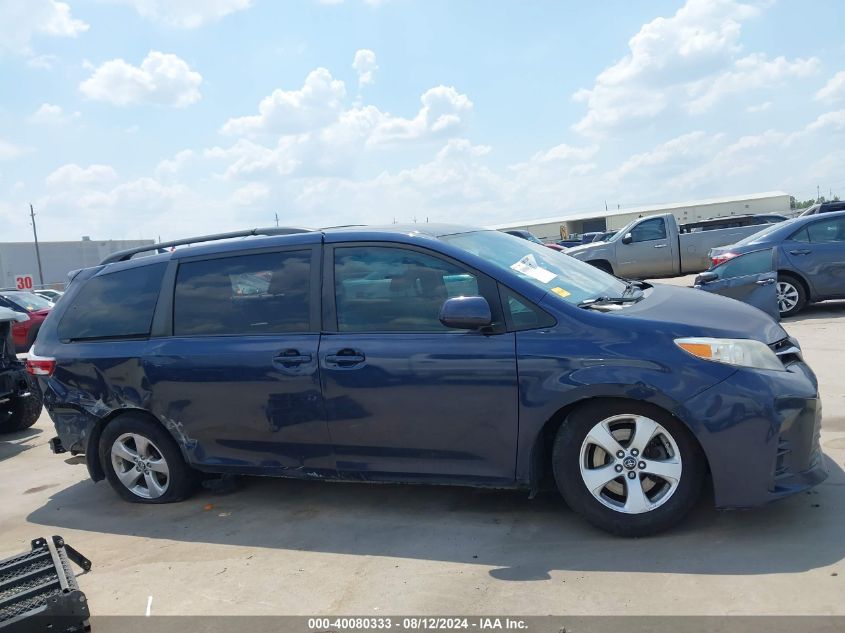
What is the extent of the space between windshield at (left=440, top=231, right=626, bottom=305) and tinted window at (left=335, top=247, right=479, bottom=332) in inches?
9.8

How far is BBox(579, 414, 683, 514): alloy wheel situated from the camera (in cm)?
367

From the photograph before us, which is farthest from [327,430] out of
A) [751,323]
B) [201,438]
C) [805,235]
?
[805,235]

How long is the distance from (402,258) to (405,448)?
1097 mm

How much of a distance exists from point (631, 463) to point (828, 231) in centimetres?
862

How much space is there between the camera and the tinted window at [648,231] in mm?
17953

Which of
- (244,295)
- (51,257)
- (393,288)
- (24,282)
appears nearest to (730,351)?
(393,288)

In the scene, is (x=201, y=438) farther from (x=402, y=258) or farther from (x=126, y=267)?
(x=402, y=258)

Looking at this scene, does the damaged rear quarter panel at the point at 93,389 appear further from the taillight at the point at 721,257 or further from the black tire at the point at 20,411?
the taillight at the point at 721,257

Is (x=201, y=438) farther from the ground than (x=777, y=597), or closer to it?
farther from the ground

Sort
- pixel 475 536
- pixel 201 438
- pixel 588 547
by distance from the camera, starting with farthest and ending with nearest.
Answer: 1. pixel 201 438
2. pixel 475 536
3. pixel 588 547

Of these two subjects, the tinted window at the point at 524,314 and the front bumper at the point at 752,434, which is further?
the tinted window at the point at 524,314

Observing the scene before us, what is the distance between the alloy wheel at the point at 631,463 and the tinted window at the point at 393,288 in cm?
103

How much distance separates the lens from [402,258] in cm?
425

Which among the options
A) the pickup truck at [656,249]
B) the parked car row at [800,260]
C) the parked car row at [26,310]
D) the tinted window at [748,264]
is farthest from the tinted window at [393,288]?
the pickup truck at [656,249]
